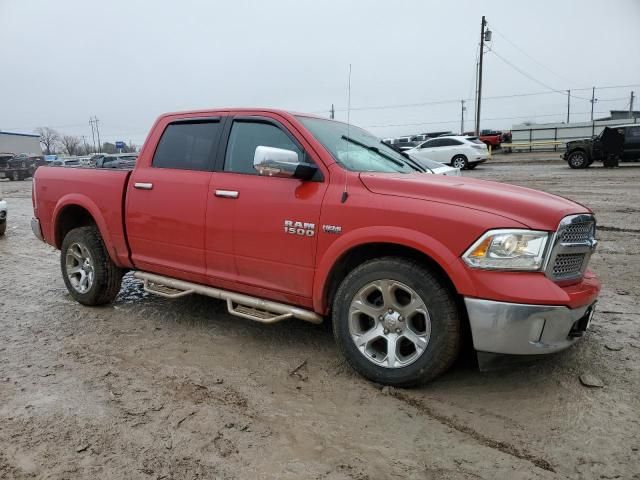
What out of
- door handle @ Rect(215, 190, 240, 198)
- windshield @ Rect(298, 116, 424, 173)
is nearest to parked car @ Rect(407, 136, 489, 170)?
windshield @ Rect(298, 116, 424, 173)

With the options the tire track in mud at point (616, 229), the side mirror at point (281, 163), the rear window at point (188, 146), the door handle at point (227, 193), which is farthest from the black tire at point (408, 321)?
the tire track in mud at point (616, 229)

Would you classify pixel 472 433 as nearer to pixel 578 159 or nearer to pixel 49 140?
pixel 578 159

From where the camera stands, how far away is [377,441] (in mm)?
2686

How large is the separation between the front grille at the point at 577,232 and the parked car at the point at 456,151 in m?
19.3

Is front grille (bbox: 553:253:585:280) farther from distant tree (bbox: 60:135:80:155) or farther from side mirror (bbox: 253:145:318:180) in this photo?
distant tree (bbox: 60:135:80:155)

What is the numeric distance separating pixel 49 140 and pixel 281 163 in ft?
364

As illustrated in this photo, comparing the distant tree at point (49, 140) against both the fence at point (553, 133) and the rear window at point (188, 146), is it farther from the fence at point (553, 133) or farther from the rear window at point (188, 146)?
the rear window at point (188, 146)

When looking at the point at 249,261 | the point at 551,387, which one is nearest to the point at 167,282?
the point at 249,261

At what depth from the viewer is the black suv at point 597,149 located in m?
19.3

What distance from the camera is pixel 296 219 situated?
3.45 meters

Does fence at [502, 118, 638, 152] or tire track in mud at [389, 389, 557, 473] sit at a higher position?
fence at [502, 118, 638, 152]

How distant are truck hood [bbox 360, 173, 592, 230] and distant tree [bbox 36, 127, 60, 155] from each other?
107 metres

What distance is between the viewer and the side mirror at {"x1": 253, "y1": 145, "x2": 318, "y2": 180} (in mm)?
3323

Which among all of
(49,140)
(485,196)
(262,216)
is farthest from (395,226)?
(49,140)
